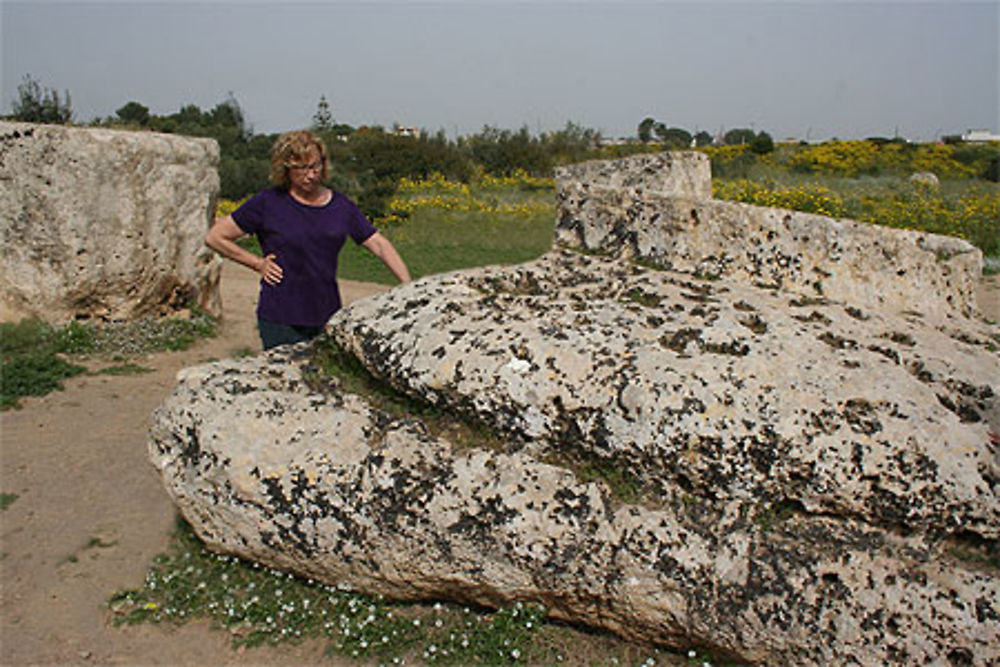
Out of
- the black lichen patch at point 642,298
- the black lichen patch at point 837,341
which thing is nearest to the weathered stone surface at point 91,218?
the black lichen patch at point 642,298

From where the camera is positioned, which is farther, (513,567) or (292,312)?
(292,312)

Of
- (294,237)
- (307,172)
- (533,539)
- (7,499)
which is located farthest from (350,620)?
(7,499)

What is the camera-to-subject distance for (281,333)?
5.16 m

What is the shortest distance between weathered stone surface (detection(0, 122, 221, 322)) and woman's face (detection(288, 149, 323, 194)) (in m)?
4.96

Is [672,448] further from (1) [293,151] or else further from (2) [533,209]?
(2) [533,209]

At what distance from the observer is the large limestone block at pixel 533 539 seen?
329 centimetres

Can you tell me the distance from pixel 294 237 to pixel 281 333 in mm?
604

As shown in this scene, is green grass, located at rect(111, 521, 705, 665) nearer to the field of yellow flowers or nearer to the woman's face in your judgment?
the woman's face

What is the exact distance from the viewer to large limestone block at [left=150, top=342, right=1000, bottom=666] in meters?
3.29

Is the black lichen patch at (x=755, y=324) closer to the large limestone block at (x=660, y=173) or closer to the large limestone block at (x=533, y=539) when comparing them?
the large limestone block at (x=533, y=539)

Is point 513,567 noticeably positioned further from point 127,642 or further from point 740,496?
point 127,642

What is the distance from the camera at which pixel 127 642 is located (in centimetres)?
409

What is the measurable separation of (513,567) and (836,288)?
231cm

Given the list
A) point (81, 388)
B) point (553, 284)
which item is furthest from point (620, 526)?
point (81, 388)
